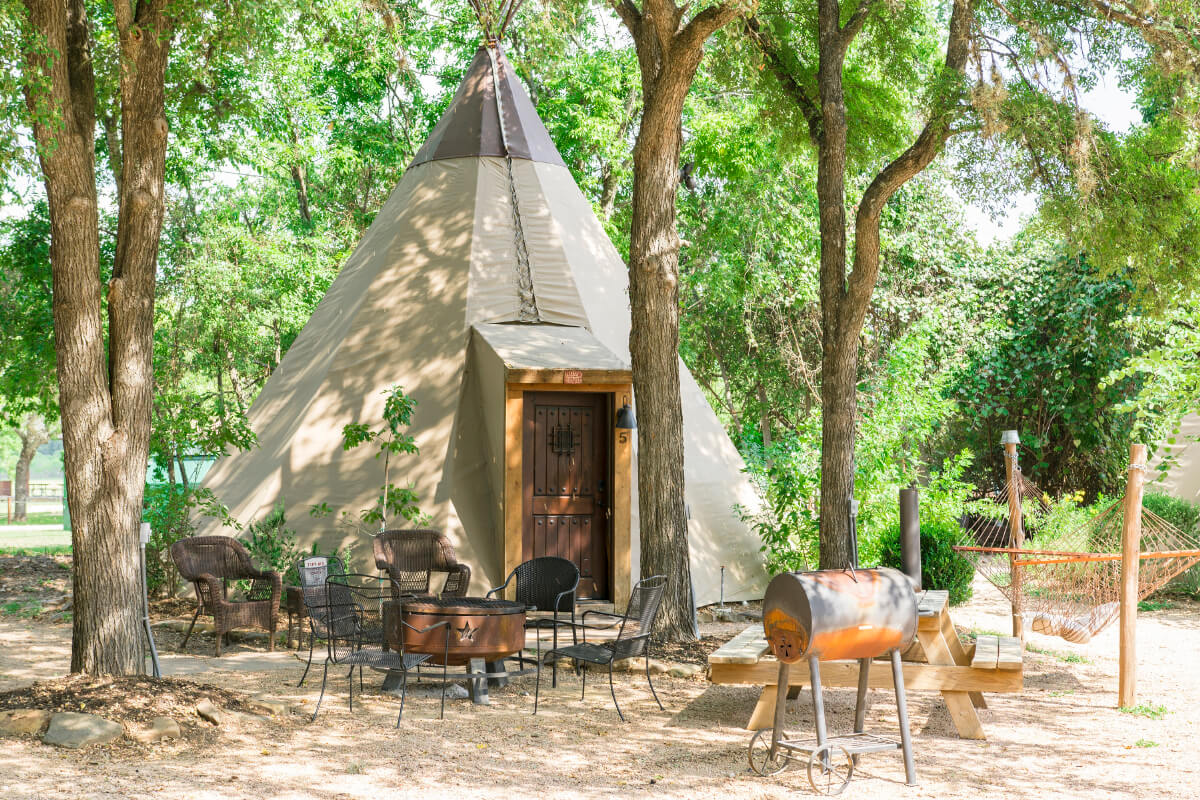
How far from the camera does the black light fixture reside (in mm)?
8992

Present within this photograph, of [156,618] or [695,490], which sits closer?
[156,618]

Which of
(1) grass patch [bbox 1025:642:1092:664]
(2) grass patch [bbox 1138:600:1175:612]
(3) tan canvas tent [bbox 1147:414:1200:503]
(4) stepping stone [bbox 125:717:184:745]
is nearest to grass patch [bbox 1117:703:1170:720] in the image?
(1) grass patch [bbox 1025:642:1092:664]

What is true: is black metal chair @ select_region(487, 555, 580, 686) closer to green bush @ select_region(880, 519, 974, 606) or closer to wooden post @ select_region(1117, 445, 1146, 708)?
wooden post @ select_region(1117, 445, 1146, 708)

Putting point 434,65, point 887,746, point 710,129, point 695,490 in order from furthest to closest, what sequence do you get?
1. point 434,65
2. point 710,129
3. point 695,490
4. point 887,746

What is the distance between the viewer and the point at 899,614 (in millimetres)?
4625

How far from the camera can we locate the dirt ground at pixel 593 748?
455 centimetres

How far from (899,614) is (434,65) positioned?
44.9 ft

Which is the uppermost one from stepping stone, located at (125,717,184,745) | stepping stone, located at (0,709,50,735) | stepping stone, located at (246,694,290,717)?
stepping stone, located at (0,709,50,735)

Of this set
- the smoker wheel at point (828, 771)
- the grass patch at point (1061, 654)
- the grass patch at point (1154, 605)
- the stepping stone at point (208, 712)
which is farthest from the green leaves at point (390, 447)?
the grass patch at point (1154, 605)

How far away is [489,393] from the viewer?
9336 mm

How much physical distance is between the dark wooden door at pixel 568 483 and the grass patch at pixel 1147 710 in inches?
169

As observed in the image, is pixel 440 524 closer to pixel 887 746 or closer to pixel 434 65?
pixel 887 746

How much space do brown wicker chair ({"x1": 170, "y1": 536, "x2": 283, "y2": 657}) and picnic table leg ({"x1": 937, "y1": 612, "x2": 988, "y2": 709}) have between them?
4.53 metres

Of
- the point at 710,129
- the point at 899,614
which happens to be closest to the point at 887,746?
the point at 899,614
